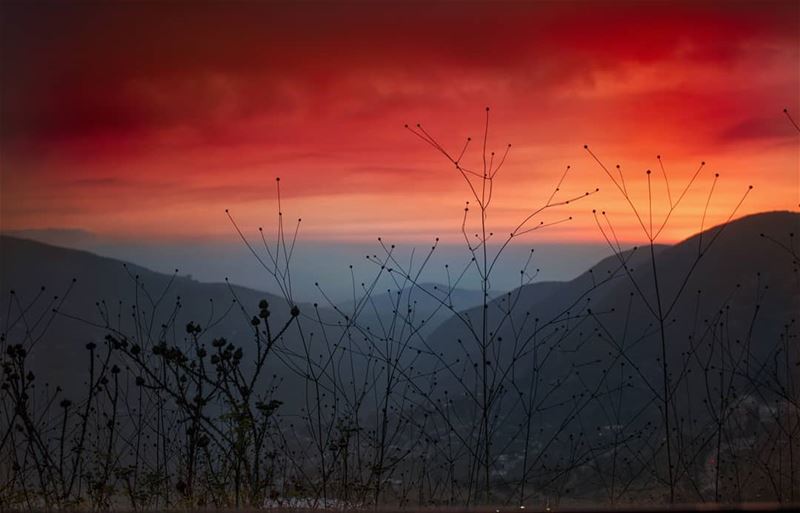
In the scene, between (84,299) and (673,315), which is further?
(84,299)

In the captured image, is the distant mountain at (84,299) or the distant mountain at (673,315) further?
the distant mountain at (84,299)

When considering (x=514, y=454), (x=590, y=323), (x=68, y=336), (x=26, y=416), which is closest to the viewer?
(x=26, y=416)

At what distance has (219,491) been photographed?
12.9 ft

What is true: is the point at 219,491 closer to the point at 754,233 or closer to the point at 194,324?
the point at 194,324

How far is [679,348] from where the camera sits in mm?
45562

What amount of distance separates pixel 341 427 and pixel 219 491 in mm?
677

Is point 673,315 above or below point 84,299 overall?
below

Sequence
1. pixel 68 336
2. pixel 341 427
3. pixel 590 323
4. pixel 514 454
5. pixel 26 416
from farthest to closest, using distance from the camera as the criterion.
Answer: pixel 68 336 → pixel 590 323 → pixel 514 454 → pixel 341 427 → pixel 26 416

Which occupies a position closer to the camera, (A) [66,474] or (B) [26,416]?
(B) [26,416]

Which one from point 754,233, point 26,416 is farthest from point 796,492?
point 754,233

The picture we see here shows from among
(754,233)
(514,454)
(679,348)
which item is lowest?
(514,454)

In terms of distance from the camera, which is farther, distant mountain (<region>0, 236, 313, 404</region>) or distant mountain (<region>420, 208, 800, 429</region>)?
distant mountain (<region>0, 236, 313, 404</region>)

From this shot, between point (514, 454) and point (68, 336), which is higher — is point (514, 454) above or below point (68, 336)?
below

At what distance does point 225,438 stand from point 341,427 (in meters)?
0.60
